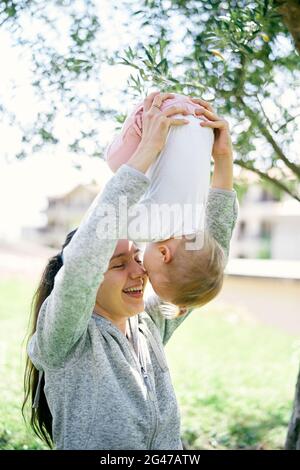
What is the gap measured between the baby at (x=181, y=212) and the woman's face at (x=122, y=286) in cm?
6

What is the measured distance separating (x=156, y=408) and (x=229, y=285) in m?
12.8

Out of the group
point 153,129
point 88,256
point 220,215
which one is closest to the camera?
point 88,256

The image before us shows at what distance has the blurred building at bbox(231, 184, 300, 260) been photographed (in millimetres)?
33125

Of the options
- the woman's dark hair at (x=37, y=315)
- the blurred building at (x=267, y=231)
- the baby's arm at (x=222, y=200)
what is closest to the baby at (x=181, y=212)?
the baby's arm at (x=222, y=200)

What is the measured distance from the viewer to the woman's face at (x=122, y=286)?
242 centimetres

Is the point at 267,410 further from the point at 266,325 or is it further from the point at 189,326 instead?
the point at 266,325

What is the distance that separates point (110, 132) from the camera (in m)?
3.96

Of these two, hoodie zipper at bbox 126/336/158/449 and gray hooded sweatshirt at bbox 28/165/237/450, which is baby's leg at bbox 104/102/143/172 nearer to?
gray hooded sweatshirt at bbox 28/165/237/450

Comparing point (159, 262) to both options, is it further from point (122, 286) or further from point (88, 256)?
point (88, 256)

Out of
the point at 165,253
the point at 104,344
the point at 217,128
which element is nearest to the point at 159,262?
the point at 165,253

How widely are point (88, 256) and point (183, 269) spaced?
→ 17.4 inches

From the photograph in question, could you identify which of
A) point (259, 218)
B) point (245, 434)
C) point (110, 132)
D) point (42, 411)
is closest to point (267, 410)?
point (245, 434)

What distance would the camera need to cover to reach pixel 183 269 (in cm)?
235

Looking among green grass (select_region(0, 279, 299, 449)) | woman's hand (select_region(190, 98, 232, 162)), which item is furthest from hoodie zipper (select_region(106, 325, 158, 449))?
green grass (select_region(0, 279, 299, 449))
